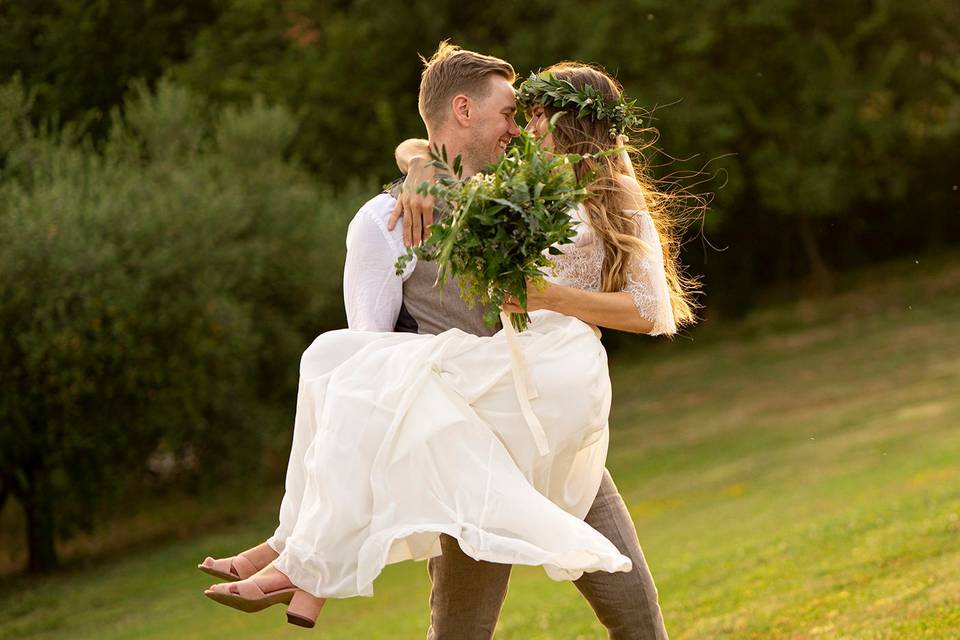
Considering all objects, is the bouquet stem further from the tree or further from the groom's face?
the tree

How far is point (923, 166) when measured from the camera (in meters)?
33.1

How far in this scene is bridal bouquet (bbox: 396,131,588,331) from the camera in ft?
12.0

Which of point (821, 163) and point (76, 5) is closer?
point (76, 5)

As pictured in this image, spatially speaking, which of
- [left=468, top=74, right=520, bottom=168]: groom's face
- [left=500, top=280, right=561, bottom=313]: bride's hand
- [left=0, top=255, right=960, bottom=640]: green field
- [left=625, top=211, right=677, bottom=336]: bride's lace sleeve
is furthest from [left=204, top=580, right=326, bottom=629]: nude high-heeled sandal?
[left=0, top=255, right=960, bottom=640]: green field

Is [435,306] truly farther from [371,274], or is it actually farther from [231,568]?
[231,568]

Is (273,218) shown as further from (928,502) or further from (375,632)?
(928,502)

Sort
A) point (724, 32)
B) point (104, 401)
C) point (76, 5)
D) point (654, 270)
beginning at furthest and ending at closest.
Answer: point (724, 32) < point (76, 5) < point (104, 401) < point (654, 270)

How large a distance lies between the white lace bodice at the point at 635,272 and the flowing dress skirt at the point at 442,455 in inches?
5.5

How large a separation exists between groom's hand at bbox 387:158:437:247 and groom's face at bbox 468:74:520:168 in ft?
0.64

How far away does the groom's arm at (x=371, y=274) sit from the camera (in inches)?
165

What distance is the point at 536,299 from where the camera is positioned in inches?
155

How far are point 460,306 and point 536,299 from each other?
36 centimetres

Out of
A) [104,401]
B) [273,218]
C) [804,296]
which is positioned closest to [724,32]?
[804,296]

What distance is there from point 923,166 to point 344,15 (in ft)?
49.8
